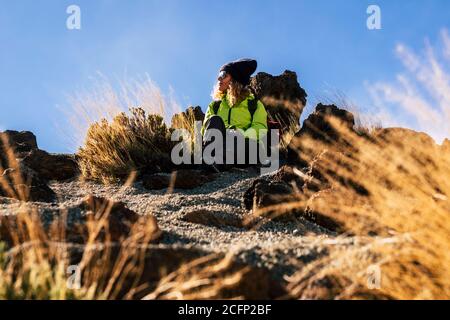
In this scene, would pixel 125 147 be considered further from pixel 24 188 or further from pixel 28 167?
pixel 24 188

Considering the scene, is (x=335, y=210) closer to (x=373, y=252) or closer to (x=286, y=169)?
(x=286, y=169)

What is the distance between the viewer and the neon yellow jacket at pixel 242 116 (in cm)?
748

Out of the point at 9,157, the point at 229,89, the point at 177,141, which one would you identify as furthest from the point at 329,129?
the point at 9,157

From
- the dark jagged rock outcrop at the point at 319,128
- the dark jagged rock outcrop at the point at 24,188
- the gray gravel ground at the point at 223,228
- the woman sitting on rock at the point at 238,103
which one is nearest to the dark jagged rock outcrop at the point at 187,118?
the woman sitting on rock at the point at 238,103

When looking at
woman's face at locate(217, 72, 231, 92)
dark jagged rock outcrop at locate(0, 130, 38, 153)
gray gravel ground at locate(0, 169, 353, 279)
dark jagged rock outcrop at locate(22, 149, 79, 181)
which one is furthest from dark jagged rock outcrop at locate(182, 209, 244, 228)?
dark jagged rock outcrop at locate(0, 130, 38, 153)

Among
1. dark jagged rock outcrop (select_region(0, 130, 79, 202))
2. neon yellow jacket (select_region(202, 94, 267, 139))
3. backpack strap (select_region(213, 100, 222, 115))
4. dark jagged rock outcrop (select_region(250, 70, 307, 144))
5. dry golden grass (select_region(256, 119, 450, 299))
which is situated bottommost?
dry golden grass (select_region(256, 119, 450, 299))

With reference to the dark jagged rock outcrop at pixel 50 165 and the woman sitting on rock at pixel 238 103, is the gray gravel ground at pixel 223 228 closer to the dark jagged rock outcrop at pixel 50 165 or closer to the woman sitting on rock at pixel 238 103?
the dark jagged rock outcrop at pixel 50 165

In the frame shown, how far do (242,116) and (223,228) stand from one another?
2765 millimetres

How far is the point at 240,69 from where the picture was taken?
761cm

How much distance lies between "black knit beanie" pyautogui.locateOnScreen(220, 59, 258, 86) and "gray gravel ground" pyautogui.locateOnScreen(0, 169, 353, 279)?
3.55 ft

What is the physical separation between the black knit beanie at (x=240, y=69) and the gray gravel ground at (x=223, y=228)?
1.08 meters

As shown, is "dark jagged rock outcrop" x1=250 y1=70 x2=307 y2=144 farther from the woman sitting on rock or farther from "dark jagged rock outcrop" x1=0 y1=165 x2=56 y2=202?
"dark jagged rock outcrop" x1=0 y1=165 x2=56 y2=202

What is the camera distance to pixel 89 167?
7.93m

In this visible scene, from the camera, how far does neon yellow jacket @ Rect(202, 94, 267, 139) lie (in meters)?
7.48
